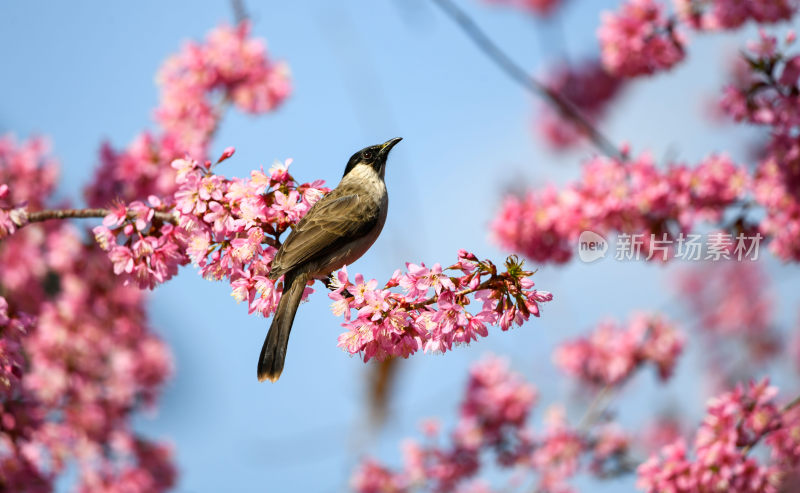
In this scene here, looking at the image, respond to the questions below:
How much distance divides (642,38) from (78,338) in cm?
618

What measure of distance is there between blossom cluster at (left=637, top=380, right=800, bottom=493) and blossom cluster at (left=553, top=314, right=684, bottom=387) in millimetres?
2421

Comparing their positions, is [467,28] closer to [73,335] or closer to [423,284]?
[423,284]

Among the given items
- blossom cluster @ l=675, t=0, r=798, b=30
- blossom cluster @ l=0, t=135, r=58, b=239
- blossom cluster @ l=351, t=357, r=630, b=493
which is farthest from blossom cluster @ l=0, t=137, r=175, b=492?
blossom cluster @ l=675, t=0, r=798, b=30

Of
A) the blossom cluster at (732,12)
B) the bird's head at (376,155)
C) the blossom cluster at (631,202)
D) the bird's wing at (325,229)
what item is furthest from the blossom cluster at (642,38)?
the bird's wing at (325,229)

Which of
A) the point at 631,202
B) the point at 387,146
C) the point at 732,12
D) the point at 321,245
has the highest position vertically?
the point at 732,12

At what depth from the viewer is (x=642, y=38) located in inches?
278

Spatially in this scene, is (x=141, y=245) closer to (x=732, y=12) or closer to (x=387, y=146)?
(x=387, y=146)

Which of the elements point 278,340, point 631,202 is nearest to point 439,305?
point 278,340

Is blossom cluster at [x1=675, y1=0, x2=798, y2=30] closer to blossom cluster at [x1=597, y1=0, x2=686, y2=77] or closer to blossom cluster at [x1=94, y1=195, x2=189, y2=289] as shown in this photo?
blossom cluster at [x1=597, y1=0, x2=686, y2=77]

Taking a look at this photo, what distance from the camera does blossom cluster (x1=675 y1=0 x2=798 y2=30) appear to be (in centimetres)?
628

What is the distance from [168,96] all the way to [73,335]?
256cm

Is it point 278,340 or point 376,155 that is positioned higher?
point 376,155

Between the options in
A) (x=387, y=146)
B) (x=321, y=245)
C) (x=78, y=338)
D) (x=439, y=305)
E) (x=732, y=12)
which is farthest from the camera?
(x=78, y=338)

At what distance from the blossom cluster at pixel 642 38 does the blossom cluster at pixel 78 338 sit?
523 cm
